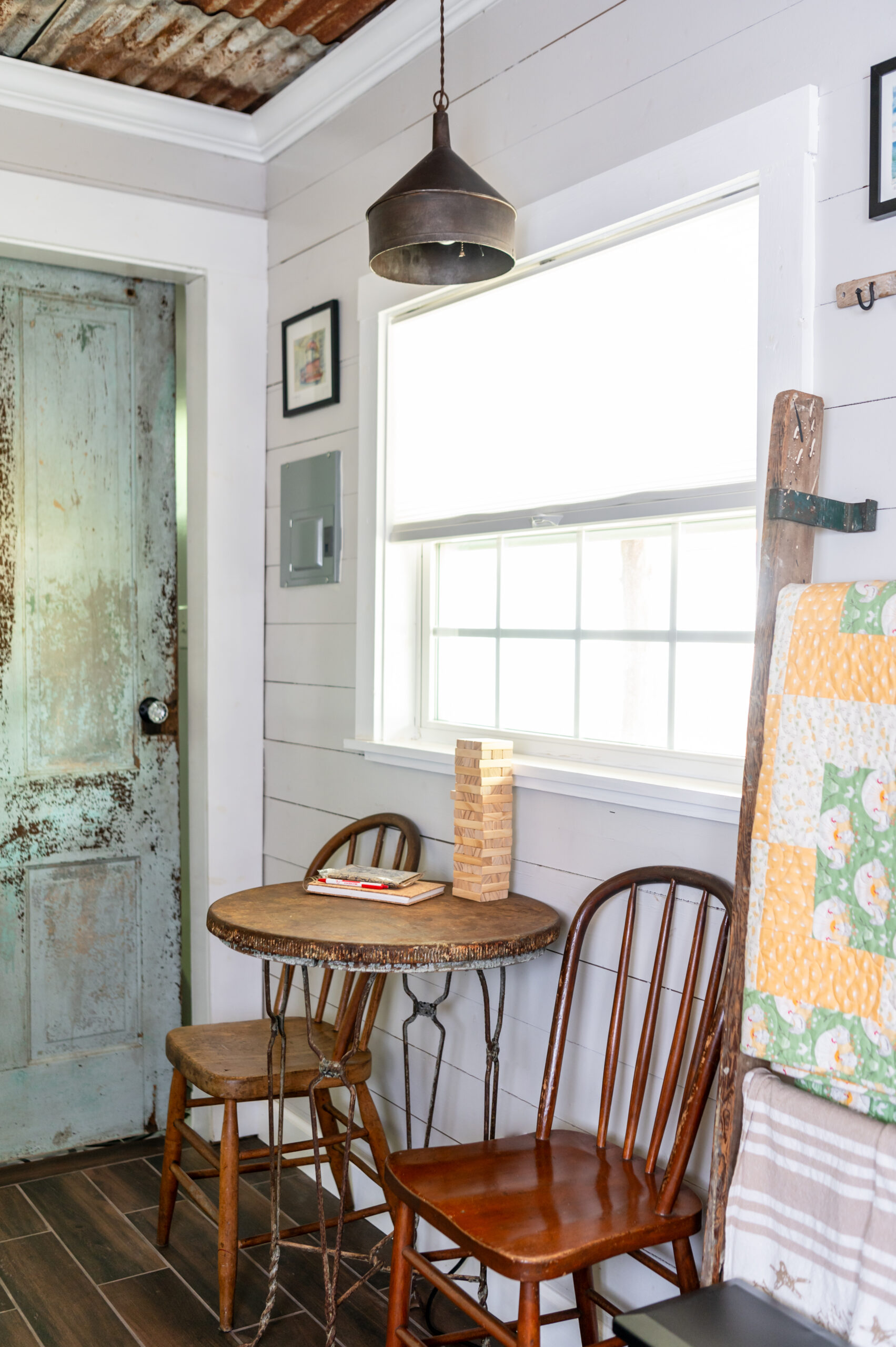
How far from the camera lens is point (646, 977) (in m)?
2.00

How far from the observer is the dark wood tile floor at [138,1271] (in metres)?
2.27

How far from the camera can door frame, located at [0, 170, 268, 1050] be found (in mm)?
3166

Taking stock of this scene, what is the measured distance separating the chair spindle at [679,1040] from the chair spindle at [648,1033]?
0.15 ft

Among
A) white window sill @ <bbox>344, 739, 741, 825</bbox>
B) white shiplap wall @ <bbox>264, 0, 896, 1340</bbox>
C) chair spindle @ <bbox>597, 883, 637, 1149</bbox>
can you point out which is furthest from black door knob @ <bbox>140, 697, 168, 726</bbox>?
chair spindle @ <bbox>597, 883, 637, 1149</bbox>

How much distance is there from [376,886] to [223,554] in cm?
129

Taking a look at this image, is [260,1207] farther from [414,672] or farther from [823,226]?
[823,226]

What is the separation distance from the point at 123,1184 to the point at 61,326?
231cm

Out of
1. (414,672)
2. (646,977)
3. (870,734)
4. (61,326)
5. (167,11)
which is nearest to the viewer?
(870,734)

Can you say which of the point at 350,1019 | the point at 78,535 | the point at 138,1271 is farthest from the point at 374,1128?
the point at 78,535

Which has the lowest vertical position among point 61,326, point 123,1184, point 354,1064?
point 123,1184

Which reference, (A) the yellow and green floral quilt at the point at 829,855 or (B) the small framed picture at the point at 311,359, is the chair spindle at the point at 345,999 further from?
(B) the small framed picture at the point at 311,359

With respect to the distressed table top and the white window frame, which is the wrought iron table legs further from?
the white window frame

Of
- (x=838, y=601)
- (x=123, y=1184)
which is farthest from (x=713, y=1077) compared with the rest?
(x=123, y=1184)

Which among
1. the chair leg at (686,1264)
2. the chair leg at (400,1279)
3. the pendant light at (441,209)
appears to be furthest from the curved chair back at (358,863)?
the pendant light at (441,209)
